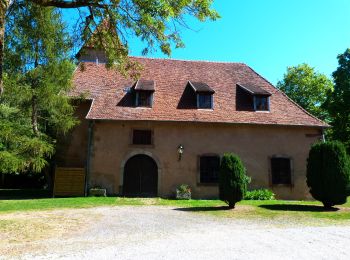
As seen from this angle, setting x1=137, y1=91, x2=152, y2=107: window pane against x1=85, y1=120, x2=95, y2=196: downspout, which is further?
x1=137, y1=91, x2=152, y2=107: window pane

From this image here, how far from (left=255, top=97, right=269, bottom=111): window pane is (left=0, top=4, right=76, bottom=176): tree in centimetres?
991

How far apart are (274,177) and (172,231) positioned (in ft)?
39.1

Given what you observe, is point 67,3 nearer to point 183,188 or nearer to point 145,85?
point 183,188

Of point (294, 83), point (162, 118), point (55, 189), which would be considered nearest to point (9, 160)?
point (55, 189)

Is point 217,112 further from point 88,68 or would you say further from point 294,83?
point 294,83

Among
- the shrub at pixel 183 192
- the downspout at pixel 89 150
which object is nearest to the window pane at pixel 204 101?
the shrub at pixel 183 192

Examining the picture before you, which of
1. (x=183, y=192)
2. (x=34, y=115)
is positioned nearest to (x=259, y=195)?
(x=183, y=192)

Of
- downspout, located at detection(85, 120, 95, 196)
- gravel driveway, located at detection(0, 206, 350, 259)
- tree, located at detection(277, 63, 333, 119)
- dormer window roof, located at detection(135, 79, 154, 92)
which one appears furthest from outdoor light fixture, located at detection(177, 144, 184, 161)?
tree, located at detection(277, 63, 333, 119)

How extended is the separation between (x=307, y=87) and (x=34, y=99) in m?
30.7

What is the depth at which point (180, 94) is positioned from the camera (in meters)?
19.8

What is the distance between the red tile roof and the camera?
1825 centimetres

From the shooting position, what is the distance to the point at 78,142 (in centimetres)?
1892

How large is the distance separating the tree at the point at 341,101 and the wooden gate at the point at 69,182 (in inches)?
811

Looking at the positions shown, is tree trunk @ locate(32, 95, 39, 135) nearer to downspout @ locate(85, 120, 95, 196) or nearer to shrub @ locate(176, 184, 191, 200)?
downspout @ locate(85, 120, 95, 196)
